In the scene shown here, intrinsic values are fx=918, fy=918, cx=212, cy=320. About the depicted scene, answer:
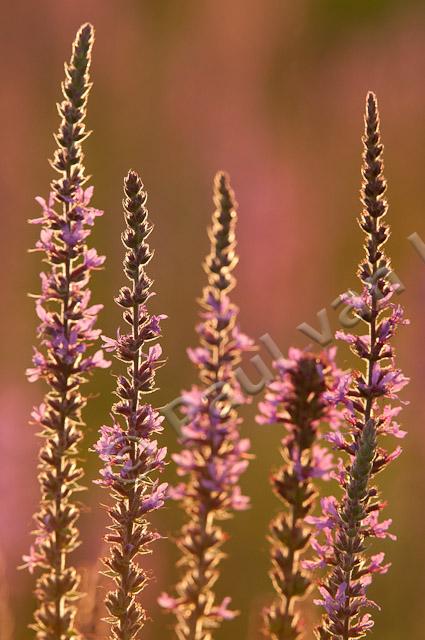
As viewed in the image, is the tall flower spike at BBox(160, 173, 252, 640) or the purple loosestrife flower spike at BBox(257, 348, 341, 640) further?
the purple loosestrife flower spike at BBox(257, 348, 341, 640)

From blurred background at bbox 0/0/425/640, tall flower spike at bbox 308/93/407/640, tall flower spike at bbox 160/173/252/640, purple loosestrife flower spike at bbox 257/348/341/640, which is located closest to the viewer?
tall flower spike at bbox 160/173/252/640

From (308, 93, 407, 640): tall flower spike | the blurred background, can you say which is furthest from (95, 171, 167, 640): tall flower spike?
the blurred background

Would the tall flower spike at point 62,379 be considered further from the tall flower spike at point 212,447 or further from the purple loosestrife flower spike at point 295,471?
the purple loosestrife flower spike at point 295,471

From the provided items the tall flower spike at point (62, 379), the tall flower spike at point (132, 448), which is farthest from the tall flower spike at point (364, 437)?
the tall flower spike at point (62, 379)

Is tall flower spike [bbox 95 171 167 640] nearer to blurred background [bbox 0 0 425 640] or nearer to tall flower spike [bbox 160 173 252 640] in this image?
tall flower spike [bbox 160 173 252 640]

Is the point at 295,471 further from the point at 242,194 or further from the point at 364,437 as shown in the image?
the point at 242,194

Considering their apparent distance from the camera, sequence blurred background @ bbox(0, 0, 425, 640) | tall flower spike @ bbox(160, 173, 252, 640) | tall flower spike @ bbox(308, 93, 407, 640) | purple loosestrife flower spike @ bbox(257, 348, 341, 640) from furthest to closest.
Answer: blurred background @ bbox(0, 0, 425, 640)
tall flower spike @ bbox(308, 93, 407, 640)
purple loosestrife flower spike @ bbox(257, 348, 341, 640)
tall flower spike @ bbox(160, 173, 252, 640)
